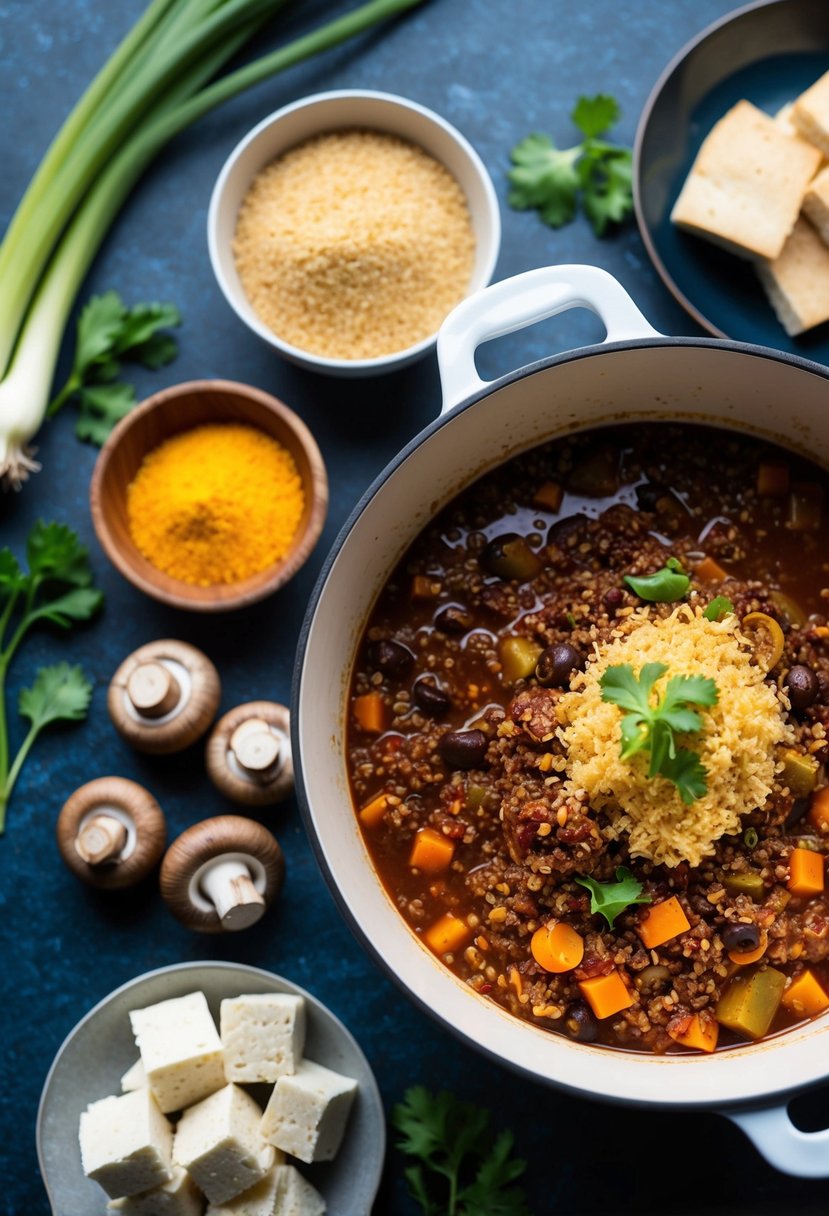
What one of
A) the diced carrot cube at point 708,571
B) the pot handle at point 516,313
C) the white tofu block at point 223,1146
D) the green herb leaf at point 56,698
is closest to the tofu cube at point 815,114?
the pot handle at point 516,313

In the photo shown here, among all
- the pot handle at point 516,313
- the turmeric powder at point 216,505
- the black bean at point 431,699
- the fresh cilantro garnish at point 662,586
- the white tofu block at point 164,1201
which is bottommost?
the white tofu block at point 164,1201

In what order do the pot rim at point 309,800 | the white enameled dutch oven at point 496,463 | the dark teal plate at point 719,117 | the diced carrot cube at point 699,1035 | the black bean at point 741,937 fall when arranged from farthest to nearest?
the dark teal plate at point 719,117
the diced carrot cube at point 699,1035
the black bean at point 741,937
the white enameled dutch oven at point 496,463
the pot rim at point 309,800

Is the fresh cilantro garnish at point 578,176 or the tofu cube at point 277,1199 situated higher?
the fresh cilantro garnish at point 578,176

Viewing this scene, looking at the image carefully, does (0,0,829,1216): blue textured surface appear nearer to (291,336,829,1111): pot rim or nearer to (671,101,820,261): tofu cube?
(671,101,820,261): tofu cube

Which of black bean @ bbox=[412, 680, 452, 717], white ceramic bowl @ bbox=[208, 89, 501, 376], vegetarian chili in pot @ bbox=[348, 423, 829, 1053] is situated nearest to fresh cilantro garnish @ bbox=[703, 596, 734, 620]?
vegetarian chili in pot @ bbox=[348, 423, 829, 1053]

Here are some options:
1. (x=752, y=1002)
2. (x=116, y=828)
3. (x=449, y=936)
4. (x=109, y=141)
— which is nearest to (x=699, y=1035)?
(x=752, y=1002)

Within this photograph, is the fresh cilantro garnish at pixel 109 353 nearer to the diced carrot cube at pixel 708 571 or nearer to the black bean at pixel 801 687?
the diced carrot cube at pixel 708 571
